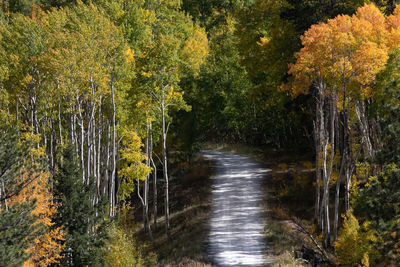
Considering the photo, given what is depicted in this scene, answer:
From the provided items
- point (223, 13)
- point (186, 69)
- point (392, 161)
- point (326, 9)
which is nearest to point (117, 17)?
point (186, 69)

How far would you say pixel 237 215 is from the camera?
28.6 meters

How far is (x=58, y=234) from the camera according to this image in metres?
23.4

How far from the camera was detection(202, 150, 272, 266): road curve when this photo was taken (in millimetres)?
22906

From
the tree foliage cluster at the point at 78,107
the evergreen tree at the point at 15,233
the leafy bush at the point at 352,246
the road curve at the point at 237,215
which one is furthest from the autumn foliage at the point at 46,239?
the leafy bush at the point at 352,246

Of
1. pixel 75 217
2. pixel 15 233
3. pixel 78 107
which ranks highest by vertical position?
pixel 78 107

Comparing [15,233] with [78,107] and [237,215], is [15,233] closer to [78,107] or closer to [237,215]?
[78,107]

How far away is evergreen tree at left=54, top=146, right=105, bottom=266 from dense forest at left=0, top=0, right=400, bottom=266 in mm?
65

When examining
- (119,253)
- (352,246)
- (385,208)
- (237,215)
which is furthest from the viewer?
(237,215)

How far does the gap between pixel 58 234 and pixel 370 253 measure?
50.9 ft

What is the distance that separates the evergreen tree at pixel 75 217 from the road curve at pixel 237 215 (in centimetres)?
643

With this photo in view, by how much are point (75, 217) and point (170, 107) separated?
14.7m

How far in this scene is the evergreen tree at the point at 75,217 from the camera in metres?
23.2

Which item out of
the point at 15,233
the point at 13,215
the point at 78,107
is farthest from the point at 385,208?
the point at 78,107

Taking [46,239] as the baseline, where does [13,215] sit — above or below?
above
